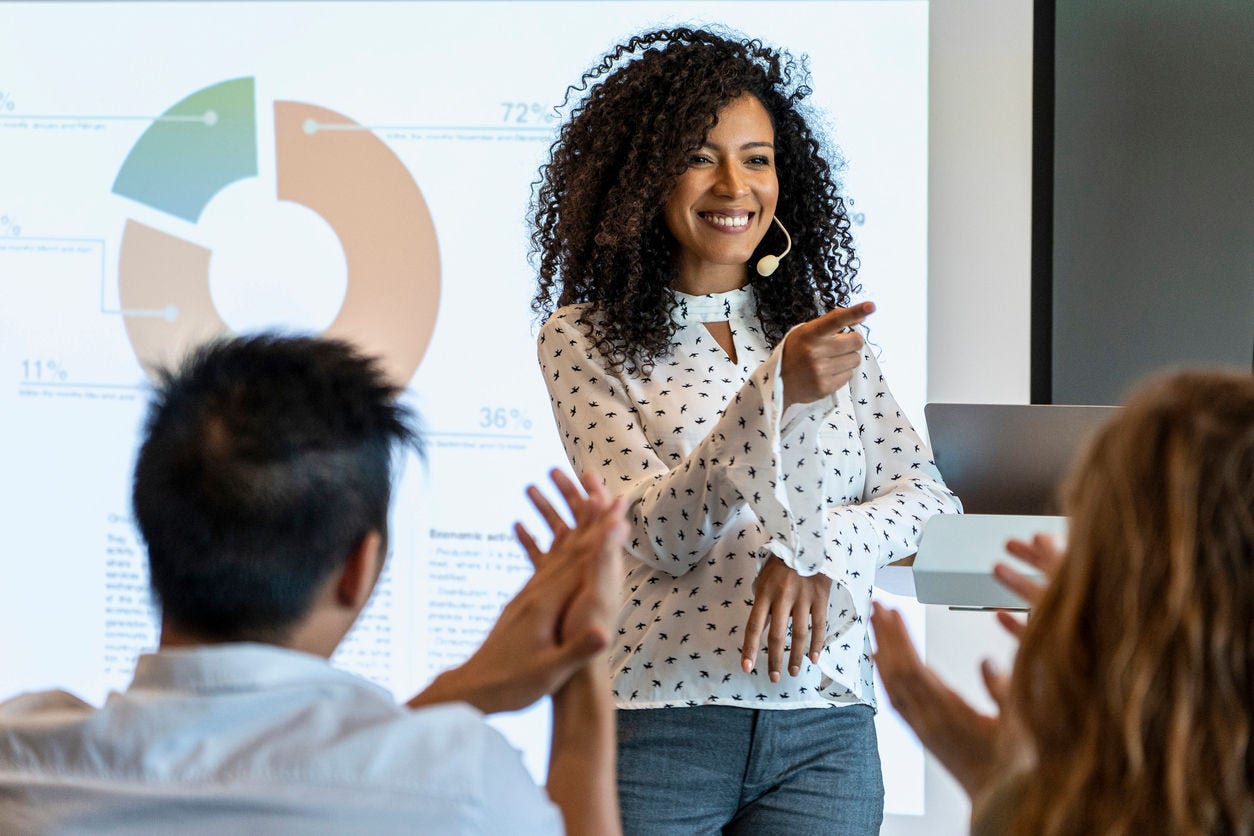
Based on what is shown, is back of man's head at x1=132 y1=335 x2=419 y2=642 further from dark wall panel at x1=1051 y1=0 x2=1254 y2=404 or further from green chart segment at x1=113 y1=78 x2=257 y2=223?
green chart segment at x1=113 y1=78 x2=257 y2=223

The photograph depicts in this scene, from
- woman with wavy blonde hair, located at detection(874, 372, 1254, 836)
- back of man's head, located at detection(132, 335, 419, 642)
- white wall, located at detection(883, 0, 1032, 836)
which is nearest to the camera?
woman with wavy blonde hair, located at detection(874, 372, 1254, 836)

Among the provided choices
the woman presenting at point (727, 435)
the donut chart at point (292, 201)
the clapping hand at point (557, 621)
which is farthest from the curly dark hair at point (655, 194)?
the donut chart at point (292, 201)

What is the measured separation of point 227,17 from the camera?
10.8ft

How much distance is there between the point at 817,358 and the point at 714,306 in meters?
0.43

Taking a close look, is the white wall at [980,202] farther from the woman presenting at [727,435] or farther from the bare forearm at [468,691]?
the bare forearm at [468,691]

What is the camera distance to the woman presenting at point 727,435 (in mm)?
1568

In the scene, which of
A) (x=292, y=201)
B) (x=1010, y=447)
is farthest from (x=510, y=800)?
(x=292, y=201)

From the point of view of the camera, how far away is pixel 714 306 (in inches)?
73.9

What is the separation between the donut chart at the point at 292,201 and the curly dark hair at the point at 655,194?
3.79ft

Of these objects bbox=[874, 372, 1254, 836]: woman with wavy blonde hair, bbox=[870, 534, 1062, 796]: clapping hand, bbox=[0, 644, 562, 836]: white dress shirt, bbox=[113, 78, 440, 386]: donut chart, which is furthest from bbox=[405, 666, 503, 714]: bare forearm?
bbox=[113, 78, 440, 386]: donut chart

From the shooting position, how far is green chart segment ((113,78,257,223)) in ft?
10.8

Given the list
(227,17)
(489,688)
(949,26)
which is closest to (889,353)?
(949,26)

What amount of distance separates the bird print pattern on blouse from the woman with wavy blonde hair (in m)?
0.62

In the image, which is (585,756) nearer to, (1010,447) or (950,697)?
(950,697)
